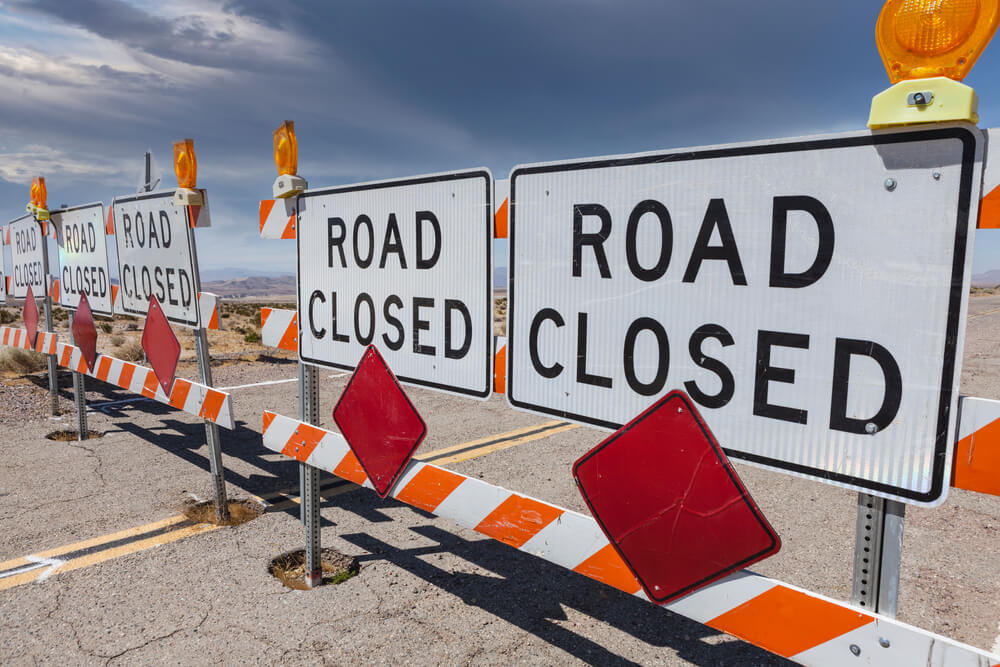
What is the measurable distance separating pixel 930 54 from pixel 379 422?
2.70 metres

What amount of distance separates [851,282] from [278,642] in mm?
3104

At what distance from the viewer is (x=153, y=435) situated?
6.83 m

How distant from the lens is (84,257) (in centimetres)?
662

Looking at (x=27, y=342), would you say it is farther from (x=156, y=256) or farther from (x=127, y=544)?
(x=127, y=544)

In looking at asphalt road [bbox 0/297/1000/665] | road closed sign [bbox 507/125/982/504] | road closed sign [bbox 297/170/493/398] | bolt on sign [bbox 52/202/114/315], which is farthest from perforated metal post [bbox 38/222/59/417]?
road closed sign [bbox 507/125/982/504]

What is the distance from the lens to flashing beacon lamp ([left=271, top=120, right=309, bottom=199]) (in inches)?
144

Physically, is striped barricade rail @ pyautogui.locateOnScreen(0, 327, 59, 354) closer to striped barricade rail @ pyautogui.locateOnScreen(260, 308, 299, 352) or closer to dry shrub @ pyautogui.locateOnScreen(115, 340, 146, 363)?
striped barricade rail @ pyautogui.locateOnScreen(260, 308, 299, 352)

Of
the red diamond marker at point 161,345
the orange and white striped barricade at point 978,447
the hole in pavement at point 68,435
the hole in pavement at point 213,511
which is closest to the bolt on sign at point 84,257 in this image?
the hole in pavement at point 68,435

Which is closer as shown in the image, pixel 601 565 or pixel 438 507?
pixel 601 565

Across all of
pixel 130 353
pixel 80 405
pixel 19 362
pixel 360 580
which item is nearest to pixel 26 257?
pixel 80 405

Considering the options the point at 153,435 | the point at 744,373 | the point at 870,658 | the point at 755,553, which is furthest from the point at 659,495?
the point at 153,435

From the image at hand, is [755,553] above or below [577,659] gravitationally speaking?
above

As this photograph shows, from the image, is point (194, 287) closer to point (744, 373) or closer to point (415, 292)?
point (415, 292)

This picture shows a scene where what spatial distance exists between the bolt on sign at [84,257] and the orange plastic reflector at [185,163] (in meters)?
2.05
